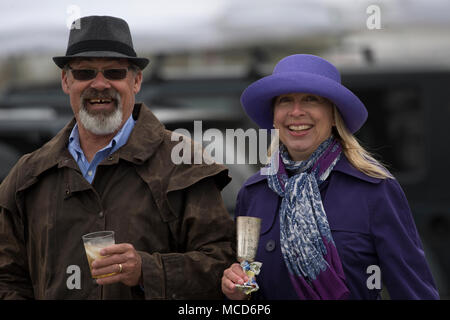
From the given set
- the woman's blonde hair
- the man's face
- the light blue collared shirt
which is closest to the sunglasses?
the man's face

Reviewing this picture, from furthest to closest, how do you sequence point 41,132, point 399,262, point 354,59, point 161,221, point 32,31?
point 354,59 → point 32,31 → point 41,132 → point 161,221 → point 399,262

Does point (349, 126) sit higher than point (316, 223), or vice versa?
point (349, 126)

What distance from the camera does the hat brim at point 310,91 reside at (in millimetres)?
3473

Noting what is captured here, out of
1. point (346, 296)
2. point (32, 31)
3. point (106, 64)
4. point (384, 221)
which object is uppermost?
point (32, 31)

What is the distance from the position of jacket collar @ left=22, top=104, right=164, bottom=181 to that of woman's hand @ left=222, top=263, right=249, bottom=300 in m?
0.63

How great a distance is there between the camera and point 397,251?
3.29 meters

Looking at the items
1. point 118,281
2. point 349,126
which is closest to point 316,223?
point 349,126

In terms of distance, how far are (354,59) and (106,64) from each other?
14.5 feet

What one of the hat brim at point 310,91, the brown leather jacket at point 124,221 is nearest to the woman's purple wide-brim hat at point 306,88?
the hat brim at point 310,91

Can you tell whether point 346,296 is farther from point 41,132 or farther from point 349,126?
point 41,132

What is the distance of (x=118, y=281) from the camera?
132 inches

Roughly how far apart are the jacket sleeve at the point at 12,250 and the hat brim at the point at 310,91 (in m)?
1.14

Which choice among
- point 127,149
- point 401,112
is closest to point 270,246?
point 127,149

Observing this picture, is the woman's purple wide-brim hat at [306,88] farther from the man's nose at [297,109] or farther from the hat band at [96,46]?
the hat band at [96,46]
